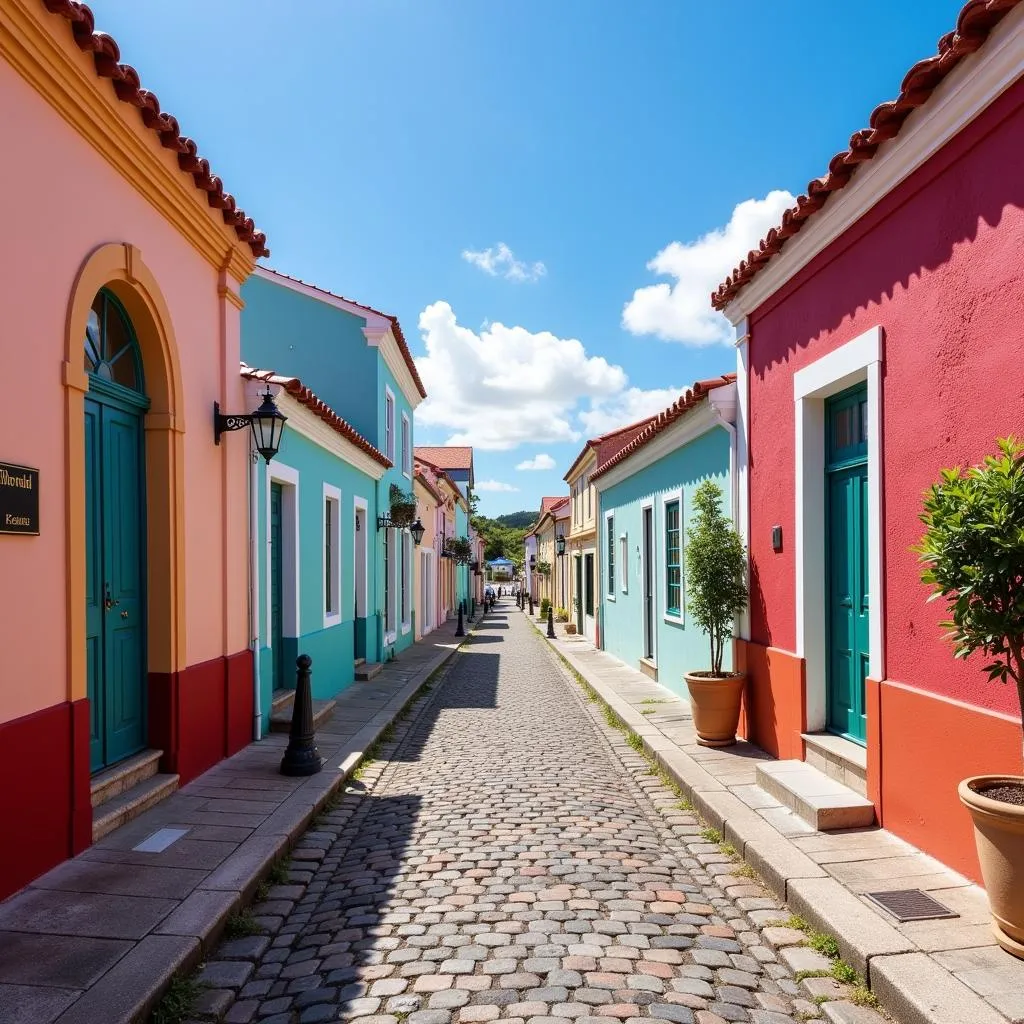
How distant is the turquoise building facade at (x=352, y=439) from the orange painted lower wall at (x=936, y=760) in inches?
257

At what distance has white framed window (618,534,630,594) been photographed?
1454 centimetres

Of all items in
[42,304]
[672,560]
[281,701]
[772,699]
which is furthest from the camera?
[672,560]

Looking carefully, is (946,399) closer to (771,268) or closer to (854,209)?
(854,209)

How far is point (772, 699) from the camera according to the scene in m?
6.70

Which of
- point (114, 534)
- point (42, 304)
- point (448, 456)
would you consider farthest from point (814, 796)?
point (448, 456)

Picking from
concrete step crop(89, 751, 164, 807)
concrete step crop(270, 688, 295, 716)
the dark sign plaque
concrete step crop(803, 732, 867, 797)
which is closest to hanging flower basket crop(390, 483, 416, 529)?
concrete step crop(270, 688, 295, 716)

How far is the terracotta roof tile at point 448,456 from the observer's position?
41625 millimetres

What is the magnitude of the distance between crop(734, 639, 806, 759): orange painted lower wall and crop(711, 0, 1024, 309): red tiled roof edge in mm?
3098

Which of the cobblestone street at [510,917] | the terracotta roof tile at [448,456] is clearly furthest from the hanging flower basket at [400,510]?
the terracotta roof tile at [448,456]

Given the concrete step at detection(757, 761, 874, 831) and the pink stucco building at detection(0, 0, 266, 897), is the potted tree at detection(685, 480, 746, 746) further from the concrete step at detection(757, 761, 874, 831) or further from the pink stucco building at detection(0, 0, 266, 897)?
the pink stucco building at detection(0, 0, 266, 897)

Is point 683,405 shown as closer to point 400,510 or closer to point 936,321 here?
point 936,321

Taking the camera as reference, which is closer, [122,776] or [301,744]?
[122,776]

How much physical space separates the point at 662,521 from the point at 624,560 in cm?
396

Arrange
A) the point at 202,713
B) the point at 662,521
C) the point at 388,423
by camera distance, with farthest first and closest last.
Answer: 1. the point at 388,423
2. the point at 662,521
3. the point at 202,713
